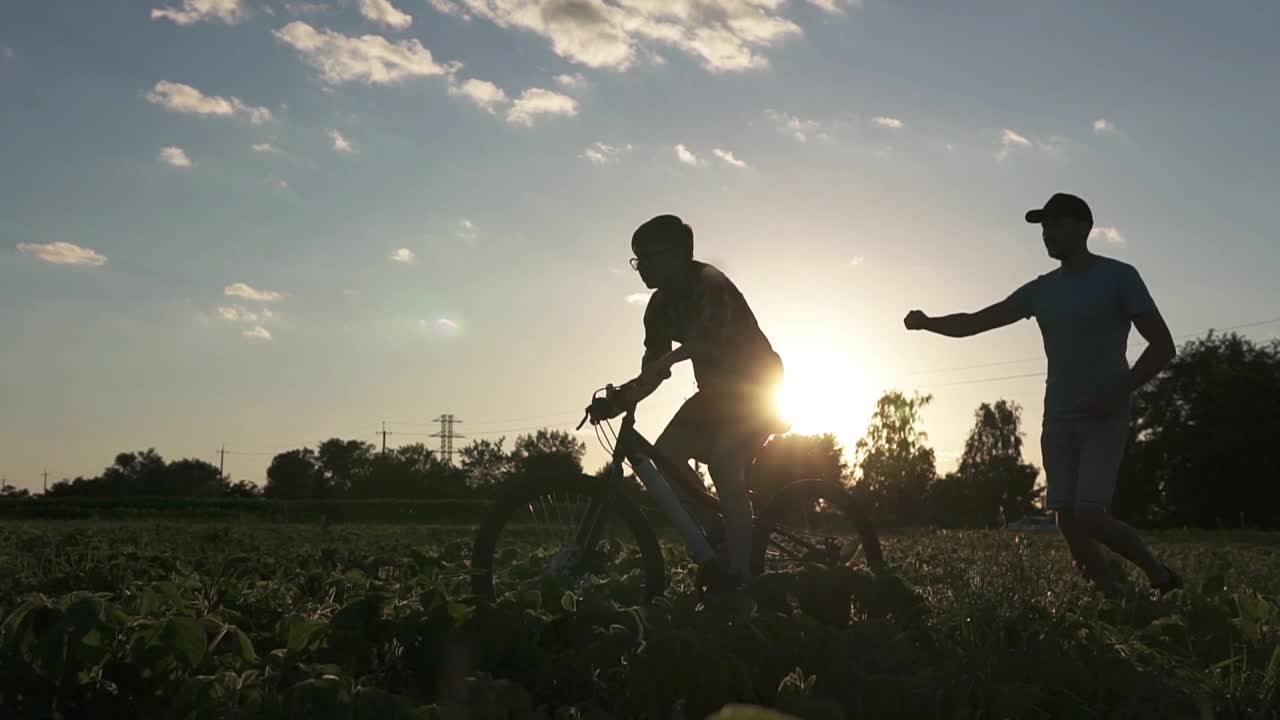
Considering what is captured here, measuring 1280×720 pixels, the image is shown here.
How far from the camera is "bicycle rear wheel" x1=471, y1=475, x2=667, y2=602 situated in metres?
5.11

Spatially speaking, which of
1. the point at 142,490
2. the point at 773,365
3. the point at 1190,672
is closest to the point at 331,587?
the point at 773,365

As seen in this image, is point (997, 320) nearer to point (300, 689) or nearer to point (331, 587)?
point (331, 587)

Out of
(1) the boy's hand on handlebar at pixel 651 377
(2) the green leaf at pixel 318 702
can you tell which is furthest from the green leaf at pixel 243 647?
(1) the boy's hand on handlebar at pixel 651 377

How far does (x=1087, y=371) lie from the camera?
6.68 meters

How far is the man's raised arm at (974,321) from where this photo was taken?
704 cm

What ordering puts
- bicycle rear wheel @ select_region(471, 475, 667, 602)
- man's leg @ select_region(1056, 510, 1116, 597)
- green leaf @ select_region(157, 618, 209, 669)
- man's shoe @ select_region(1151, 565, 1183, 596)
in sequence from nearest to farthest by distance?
green leaf @ select_region(157, 618, 209, 669) → bicycle rear wheel @ select_region(471, 475, 667, 602) → man's shoe @ select_region(1151, 565, 1183, 596) → man's leg @ select_region(1056, 510, 1116, 597)

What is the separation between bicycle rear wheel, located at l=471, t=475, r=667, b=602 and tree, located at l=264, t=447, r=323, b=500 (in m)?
144

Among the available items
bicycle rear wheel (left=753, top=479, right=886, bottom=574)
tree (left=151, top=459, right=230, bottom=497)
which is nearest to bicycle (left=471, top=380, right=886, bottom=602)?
bicycle rear wheel (left=753, top=479, right=886, bottom=574)

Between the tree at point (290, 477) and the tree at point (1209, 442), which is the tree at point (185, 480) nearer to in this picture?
the tree at point (290, 477)

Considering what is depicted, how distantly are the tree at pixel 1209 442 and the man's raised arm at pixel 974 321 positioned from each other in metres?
64.9

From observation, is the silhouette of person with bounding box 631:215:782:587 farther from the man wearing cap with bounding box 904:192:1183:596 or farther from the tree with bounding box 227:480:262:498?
the tree with bounding box 227:480:262:498

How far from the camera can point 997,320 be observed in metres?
7.28

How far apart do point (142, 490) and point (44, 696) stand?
589 feet

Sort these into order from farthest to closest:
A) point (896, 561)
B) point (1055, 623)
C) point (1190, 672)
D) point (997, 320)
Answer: point (896, 561), point (997, 320), point (1055, 623), point (1190, 672)
